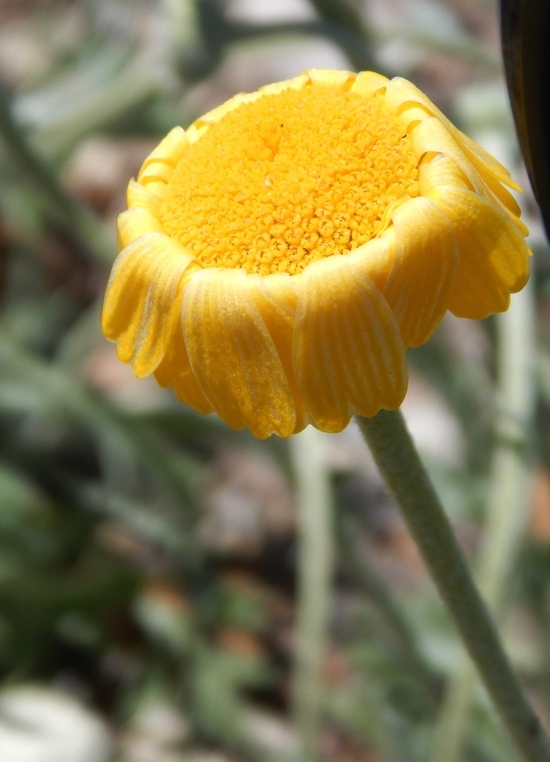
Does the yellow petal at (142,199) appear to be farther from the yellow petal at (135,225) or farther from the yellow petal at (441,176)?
the yellow petal at (441,176)

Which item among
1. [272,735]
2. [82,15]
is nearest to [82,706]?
[272,735]

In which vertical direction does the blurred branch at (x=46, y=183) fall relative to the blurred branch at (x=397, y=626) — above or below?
above

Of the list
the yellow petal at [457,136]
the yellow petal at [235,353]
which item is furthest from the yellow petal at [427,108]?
the yellow petal at [235,353]

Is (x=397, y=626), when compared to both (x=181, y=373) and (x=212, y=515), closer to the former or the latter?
(x=212, y=515)

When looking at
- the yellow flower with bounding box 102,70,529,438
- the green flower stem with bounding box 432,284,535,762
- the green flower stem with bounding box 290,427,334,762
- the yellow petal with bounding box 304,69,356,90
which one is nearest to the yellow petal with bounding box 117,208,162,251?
the yellow flower with bounding box 102,70,529,438

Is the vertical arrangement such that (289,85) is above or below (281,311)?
above

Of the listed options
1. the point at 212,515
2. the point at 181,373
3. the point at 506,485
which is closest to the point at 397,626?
the point at 506,485

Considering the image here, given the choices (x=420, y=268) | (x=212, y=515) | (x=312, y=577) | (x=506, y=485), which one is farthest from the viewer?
(x=212, y=515)

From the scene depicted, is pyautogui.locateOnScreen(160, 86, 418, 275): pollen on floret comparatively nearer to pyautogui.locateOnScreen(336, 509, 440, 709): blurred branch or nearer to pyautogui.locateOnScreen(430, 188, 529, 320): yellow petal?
pyautogui.locateOnScreen(430, 188, 529, 320): yellow petal
